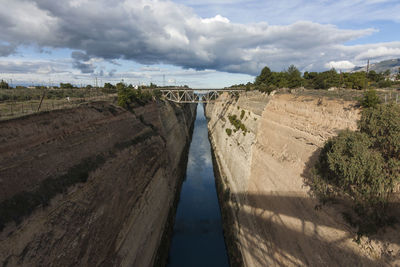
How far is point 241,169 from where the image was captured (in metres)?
22.3

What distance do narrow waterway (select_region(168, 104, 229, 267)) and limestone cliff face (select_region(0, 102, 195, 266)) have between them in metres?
2.14

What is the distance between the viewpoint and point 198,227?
62.6 ft

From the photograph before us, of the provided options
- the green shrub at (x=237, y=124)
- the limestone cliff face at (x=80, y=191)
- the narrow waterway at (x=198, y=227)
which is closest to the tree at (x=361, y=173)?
the narrow waterway at (x=198, y=227)

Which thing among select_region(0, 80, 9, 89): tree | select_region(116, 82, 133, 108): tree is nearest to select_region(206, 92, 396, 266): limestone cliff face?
select_region(116, 82, 133, 108): tree

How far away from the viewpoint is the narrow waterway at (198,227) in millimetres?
15992

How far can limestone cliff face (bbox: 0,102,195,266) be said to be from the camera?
7840mm

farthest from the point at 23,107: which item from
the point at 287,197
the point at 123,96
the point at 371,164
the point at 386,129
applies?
the point at 386,129

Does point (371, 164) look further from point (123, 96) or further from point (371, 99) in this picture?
point (123, 96)

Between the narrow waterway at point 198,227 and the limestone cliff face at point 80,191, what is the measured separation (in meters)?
2.14

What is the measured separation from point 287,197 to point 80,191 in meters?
12.6

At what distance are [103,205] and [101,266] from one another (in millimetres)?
2880

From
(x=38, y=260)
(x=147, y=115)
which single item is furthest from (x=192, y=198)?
(x=38, y=260)

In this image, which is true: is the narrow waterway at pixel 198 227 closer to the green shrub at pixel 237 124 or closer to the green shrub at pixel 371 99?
the green shrub at pixel 237 124

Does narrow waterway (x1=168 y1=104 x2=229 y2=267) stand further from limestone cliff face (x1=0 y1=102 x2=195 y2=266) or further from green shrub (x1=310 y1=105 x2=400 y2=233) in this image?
green shrub (x1=310 y1=105 x2=400 y2=233)
